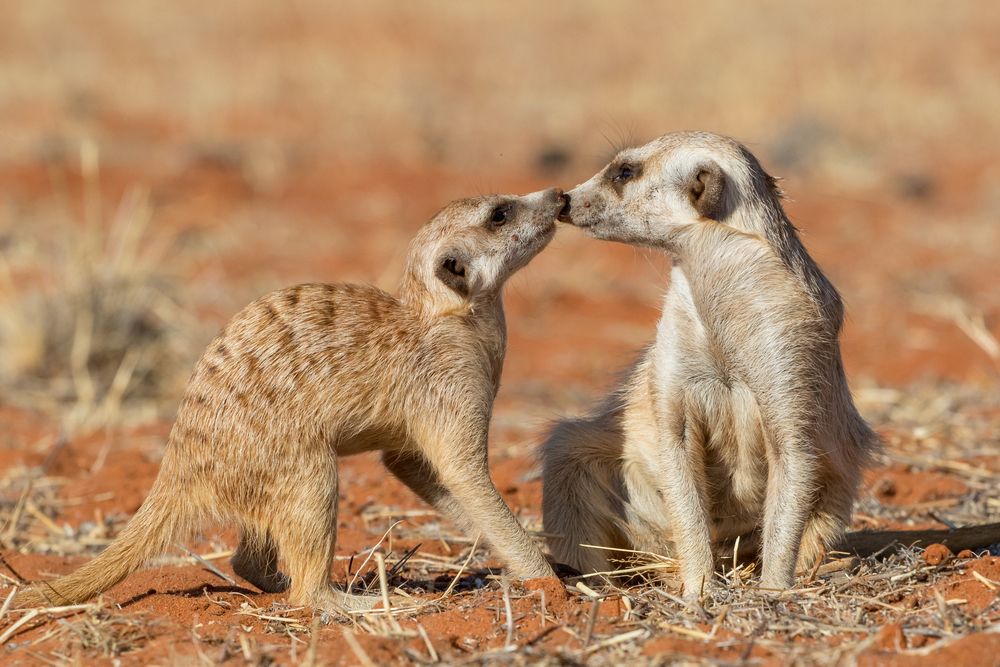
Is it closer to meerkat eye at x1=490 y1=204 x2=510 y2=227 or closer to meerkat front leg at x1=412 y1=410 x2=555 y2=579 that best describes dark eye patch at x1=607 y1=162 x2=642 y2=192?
meerkat eye at x1=490 y1=204 x2=510 y2=227

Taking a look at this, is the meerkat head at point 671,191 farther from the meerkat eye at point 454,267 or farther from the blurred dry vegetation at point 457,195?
the blurred dry vegetation at point 457,195

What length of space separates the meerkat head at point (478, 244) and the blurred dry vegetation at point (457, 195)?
1.89 feet

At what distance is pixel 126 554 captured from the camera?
3977 mm

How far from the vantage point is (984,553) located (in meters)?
4.14

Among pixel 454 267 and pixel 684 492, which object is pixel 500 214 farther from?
pixel 684 492

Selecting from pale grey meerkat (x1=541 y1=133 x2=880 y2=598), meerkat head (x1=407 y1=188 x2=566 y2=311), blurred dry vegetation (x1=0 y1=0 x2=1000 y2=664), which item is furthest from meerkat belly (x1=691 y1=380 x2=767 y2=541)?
meerkat head (x1=407 y1=188 x2=566 y2=311)

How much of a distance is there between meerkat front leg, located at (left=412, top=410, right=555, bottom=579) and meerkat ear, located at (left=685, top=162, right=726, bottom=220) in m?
1.07

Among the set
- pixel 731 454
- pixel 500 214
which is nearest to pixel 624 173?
pixel 500 214

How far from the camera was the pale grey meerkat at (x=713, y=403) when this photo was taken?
382 centimetres

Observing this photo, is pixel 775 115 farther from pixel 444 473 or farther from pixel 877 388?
pixel 444 473

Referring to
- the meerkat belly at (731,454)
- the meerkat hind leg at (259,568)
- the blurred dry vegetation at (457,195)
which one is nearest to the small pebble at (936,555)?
the blurred dry vegetation at (457,195)

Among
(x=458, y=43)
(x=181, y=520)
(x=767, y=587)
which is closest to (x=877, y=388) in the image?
(x=767, y=587)

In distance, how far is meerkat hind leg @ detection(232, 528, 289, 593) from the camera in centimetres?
424

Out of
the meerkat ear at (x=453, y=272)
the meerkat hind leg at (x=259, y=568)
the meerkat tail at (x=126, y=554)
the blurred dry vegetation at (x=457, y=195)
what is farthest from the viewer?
the blurred dry vegetation at (x=457, y=195)
